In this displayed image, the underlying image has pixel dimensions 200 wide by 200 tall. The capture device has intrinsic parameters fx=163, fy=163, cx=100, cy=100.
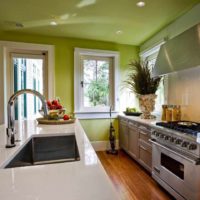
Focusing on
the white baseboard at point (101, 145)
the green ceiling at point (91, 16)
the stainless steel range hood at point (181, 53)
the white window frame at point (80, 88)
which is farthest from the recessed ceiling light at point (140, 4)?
the white baseboard at point (101, 145)

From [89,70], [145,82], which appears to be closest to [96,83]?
[89,70]

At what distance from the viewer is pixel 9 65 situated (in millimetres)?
3260

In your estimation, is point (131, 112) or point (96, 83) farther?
point (96, 83)

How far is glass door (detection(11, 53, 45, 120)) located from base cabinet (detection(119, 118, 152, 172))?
1.89 metres

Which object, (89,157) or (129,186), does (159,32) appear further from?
(89,157)

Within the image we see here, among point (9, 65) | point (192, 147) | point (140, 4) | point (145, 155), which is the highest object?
point (140, 4)

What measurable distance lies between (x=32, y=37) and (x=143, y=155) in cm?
300

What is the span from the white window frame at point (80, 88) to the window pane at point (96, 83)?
5.5 inches

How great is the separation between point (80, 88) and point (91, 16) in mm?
1504

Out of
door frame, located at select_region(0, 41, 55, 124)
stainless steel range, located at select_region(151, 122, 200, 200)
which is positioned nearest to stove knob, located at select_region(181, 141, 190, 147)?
stainless steel range, located at select_region(151, 122, 200, 200)

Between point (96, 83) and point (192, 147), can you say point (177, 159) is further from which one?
point (96, 83)

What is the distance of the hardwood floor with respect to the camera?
2.02 m

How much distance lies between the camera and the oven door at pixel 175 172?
1574mm

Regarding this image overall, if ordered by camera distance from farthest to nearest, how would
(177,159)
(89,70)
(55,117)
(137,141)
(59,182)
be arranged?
1. (89,70)
2. (137,141)
3. (55,117)
4. (177,159)
5. (59,182)
